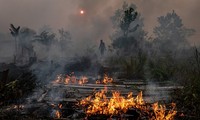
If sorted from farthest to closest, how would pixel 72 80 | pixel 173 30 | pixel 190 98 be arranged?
pixel 173 30 → pixel 72 80 → pixel 190 98

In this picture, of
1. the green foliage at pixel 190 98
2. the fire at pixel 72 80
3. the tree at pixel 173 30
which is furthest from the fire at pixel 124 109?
the tree at pixel 173 30

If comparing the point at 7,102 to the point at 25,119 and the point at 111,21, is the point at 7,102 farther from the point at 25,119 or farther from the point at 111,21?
the point at 111,21

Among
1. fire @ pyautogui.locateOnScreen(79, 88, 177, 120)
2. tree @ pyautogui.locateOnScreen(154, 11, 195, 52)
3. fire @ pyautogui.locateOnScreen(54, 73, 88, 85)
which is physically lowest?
fire @ pyautogui.locateOnScreen(79, 88, 177, 120)

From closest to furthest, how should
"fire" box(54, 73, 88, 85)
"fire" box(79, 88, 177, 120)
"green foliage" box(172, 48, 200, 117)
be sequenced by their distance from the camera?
1. "fire" box(79, 88, 177, 120)
2. "green foliage" box(172, 48, 200, 117)
3. "fire" box(54, 73, 88, 85)

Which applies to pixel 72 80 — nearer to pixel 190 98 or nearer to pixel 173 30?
pixel 190 98

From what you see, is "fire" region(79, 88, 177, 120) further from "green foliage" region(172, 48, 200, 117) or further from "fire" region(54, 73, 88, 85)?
"fire" region(54, 73, 88, 85)

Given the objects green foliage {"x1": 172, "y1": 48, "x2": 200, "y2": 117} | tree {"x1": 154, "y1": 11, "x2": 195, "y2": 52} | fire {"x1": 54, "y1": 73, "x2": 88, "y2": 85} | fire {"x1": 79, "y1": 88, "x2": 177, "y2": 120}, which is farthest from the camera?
tree {"x1": 154, "y1": 11, "x2": 195, "y2": 52}

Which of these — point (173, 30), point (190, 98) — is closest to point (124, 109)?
point (190, 98)

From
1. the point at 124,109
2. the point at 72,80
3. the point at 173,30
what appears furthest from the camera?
the point at 173,30

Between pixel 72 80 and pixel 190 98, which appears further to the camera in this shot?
pixel 72 80

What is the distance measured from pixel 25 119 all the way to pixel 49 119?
807 millimetres

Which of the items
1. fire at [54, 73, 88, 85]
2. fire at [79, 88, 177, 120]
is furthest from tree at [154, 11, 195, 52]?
fire at [79, 88, 177, 120]

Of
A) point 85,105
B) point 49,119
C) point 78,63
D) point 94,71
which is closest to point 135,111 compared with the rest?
point 85,105

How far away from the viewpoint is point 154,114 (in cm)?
883
